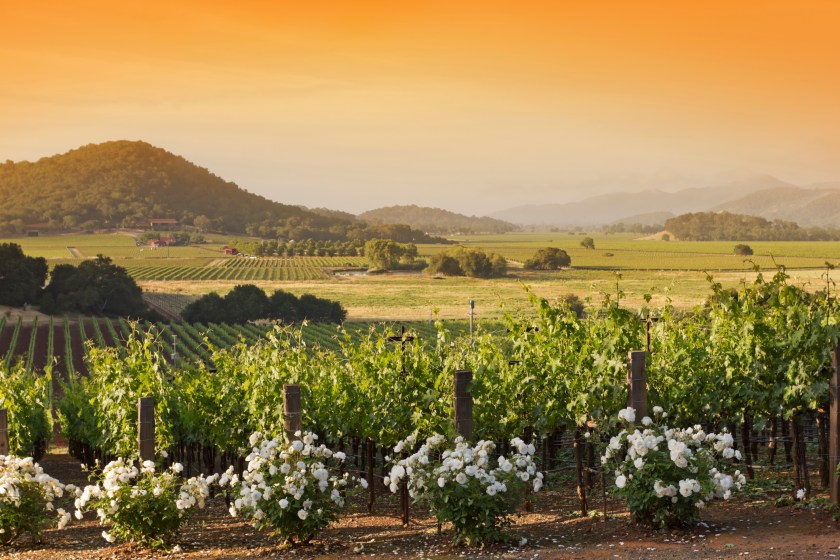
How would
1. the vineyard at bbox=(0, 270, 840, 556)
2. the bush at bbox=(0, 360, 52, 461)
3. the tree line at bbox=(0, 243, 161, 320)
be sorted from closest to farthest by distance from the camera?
1. the vineyard at bbox=(0, 270, 840, 556)
2. the bush at bbox=(0, 360, 52, 461)
3. the tree line at bbox=(0, 243, 161, 320)

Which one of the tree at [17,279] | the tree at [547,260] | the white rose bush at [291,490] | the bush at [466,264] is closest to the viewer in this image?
the white rose bush at [291,490]

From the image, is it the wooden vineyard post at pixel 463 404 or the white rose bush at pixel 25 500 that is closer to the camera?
the wooden vineyard post at pixel 463 404

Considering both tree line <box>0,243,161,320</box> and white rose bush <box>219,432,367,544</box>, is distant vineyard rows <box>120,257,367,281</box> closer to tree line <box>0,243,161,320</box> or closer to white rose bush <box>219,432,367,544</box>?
tree line <box>0,243,161,320</box>

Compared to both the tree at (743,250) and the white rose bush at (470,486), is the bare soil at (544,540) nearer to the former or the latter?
the white rose bush at (470,486)

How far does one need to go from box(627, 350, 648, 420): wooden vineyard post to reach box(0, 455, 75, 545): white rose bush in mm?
6179

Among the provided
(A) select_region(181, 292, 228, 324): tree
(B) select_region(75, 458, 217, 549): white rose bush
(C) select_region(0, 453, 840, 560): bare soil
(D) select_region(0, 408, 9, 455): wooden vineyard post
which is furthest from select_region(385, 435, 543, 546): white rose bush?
(A) select_region(181, 292, 228, 324): tree

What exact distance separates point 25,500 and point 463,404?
4.90 meters

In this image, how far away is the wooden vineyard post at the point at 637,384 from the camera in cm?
1005

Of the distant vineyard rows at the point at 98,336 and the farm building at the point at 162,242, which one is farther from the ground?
the farm building at the point at 162,242

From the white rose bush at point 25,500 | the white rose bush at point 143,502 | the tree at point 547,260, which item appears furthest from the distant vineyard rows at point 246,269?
the white rose bush at point 143,502

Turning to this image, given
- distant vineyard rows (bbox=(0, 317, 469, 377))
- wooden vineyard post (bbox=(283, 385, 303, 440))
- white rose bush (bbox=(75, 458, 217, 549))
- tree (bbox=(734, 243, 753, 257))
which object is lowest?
distant vineyard rows (bbox=(0, 317, 469, 377))

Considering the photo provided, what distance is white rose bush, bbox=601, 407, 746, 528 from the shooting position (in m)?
8.95

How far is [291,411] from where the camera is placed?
10250mm

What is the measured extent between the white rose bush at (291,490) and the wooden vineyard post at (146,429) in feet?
5.72
